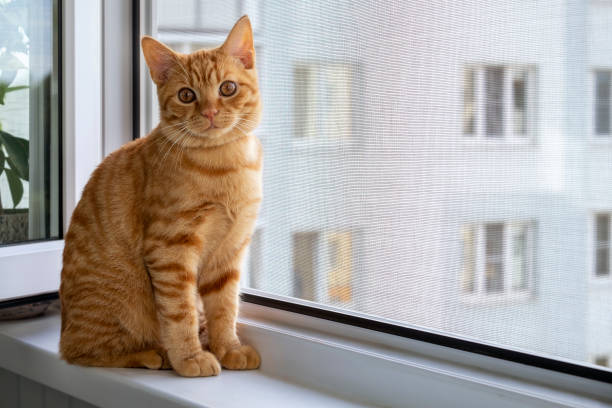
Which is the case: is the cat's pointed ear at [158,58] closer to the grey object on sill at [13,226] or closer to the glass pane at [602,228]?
the grey object on sill at [13,226]

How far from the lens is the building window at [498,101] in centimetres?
91

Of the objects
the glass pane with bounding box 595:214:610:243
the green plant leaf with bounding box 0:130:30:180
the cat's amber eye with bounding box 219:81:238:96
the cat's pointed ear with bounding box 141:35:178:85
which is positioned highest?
the cat's pointed ear with bounding box 141:35:178:85

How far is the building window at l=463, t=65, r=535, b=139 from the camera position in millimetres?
911

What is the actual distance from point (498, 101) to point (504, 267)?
0.26m

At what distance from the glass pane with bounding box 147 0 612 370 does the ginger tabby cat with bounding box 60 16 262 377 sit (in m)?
0.14

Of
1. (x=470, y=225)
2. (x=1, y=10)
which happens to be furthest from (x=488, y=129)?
(x=1, y=10)

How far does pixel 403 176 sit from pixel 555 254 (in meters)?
0.29

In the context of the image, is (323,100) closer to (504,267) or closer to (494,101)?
(494,101)

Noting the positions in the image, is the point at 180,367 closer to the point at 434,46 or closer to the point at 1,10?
the point at 434,46

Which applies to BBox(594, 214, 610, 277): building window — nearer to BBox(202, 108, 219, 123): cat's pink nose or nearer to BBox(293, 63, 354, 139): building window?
BBox(293, 63, 354, 139): building window

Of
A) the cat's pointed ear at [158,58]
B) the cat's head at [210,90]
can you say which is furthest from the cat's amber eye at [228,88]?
the cat's pointed ear at [158,58]

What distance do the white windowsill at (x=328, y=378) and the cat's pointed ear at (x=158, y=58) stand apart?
530 mm

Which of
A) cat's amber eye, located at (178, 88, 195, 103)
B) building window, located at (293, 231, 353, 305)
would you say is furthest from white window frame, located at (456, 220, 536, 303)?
cat's amber eye, located at (178, 88, 195, 103)

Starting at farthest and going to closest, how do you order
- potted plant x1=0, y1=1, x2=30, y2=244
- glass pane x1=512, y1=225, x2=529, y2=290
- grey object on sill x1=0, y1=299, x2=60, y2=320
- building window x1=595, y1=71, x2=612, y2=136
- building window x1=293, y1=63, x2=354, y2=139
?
grey object on sill x1=0, y1=299, x2=60, y2=320, potted plant x1=0, y1=1, x2=30, y2=244, building window x1=293, y1=63, x2=354, y2=139, glass pane x1=512, y1=225, x2=529, y2=290, building window x1=595, y1=71, x2=612, y2=136
